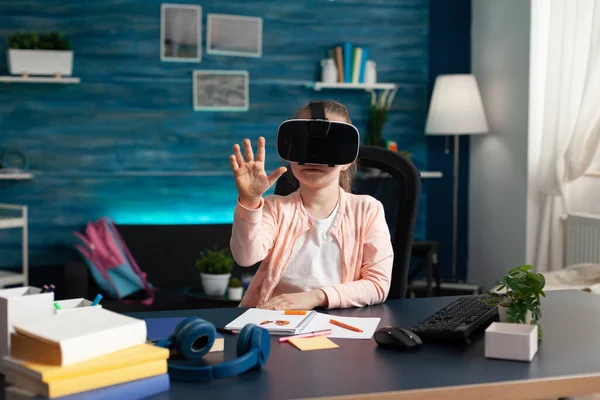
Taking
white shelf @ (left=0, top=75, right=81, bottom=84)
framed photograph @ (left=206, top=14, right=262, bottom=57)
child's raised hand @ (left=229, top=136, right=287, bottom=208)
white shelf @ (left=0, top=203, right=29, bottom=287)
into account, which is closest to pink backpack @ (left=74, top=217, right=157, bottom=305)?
white shelf @ (left=0, top=203, right=29, bottom=287)

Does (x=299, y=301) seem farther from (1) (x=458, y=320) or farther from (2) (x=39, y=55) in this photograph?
(2) (x=39, y=55)

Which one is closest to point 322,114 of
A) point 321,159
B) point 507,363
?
point 321,159

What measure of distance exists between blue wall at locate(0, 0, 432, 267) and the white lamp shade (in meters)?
0.53

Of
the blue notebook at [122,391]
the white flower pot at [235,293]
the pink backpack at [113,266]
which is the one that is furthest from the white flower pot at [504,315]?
the pink backpack at [113,266]

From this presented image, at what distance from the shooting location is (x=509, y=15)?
4.61 meters

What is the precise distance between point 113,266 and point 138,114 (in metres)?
1.09

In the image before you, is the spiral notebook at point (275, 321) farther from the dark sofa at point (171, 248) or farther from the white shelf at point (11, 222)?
the white shelf at point (11, 222)

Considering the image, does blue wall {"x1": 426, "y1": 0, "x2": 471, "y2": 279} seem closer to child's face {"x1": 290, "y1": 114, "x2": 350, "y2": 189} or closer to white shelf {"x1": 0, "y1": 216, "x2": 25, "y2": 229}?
white shelf {"x1": 0, "y1": 216, "x2": 25, "y2": 229}

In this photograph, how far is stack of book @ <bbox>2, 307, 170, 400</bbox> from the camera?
1.06 metres

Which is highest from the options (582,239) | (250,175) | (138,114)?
(138,114)

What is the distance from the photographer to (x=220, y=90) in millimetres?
4832

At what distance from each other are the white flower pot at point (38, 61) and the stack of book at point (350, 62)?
5.44 ft

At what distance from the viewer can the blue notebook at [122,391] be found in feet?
3.52

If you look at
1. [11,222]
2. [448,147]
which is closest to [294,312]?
[11,222]
